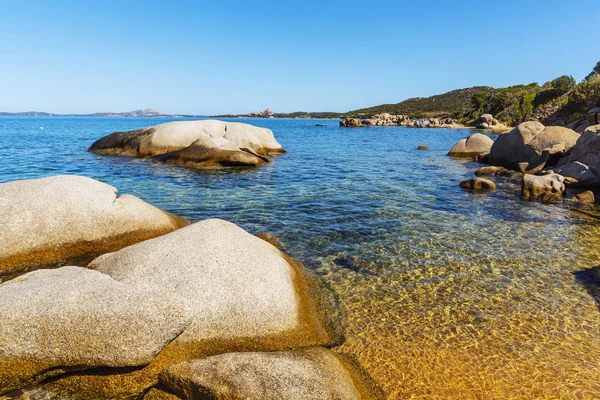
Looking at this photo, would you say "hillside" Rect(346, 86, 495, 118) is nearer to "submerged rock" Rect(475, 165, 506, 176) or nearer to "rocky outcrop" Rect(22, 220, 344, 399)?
"submerged rock" Rect(475, 165, 506, 176)

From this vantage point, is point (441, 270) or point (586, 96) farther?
point (586, 96)

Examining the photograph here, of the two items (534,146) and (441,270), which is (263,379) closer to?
(441,270)

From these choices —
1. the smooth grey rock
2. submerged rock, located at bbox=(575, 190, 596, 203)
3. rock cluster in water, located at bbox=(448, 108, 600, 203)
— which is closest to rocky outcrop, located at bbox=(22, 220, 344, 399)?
the smooth grey rock

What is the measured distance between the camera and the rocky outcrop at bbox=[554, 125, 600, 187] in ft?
54.2

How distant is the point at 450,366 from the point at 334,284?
9.68ft

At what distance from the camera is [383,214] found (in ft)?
41.7

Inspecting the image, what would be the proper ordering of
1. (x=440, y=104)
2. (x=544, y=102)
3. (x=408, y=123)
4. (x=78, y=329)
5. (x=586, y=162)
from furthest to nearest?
(x=440, y=104) → (x=408, y=123) → (x=544, y=102) → (x=586, y=162) → (x=78, y=329)

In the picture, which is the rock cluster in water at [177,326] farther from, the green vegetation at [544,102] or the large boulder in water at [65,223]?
the green vegetation at [544,102]

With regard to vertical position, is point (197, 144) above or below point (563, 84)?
below

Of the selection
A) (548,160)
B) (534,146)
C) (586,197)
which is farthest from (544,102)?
(586,197)

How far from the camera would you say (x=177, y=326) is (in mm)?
4898

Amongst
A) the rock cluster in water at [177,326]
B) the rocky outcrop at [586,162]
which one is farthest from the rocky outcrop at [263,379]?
the rocky outcrop at [586,162]

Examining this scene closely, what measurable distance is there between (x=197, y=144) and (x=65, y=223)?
16.9 m

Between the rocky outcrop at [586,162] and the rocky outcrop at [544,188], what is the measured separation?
1.86 m
